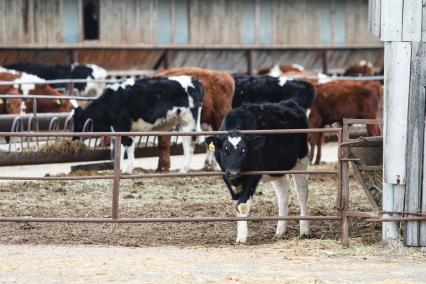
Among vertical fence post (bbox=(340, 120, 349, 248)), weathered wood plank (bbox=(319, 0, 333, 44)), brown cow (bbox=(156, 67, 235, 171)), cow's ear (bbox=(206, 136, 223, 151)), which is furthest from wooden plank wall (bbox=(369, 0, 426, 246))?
weathered wood plank (bbox=(319, 0, 333, 44))

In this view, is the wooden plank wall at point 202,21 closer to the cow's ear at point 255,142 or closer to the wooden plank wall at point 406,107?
the cow's ear at point 255,142

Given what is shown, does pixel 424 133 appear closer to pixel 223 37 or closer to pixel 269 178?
pixel 269 178

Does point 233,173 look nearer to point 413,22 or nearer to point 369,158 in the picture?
point 369,158

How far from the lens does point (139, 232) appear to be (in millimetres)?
14477

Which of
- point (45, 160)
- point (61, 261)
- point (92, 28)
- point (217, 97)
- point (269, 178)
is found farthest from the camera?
point (92, 28)

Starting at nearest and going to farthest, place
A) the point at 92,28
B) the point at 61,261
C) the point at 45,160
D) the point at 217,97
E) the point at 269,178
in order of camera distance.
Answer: the point at 61,261, the point at 269,178, the point at 45,160, the point at 217,97, the point at 92,28

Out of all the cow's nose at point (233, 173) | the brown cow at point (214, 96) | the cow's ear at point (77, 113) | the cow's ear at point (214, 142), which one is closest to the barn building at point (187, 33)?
the brown cow at point (214, 96)

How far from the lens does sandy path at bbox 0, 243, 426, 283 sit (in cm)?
1114

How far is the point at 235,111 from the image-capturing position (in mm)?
14344

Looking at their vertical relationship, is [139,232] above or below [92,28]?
below


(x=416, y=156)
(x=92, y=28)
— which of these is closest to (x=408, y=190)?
(x=416, y=156)

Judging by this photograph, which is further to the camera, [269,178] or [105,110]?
[105,110]

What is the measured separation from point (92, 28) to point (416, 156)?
23.5 metres

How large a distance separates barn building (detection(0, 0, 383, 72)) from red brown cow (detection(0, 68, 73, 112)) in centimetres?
457
